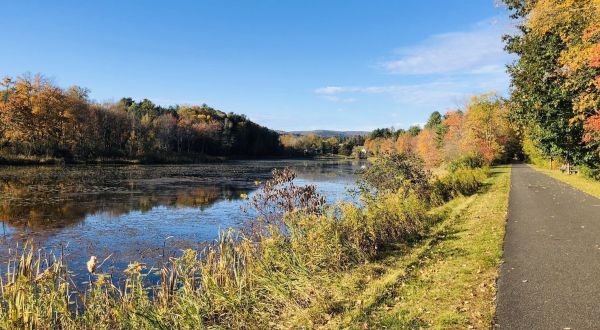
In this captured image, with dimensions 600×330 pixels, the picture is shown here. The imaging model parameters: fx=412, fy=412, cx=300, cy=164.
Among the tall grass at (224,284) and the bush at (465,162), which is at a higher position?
the bush at (465,162)

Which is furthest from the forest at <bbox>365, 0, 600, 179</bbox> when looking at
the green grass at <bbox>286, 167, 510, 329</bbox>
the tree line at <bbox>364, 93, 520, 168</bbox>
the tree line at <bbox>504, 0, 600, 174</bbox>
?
the tree line at <bbox>364, 93, 520, 168</bbox>

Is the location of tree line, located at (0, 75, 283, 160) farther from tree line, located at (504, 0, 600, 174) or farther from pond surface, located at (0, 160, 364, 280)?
tree line, located at (504, 0, 600, 174)

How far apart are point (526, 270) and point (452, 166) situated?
29.2m

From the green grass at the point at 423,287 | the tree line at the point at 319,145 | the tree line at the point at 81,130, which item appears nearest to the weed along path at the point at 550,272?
the green grass at the point at 423,287

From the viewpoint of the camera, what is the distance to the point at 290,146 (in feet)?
481

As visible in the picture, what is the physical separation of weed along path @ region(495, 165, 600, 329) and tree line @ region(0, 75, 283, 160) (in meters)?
62.9

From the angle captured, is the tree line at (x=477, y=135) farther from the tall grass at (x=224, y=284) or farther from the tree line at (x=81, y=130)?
the tree line at (x=81, y=130)

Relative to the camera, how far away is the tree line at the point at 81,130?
5697cm

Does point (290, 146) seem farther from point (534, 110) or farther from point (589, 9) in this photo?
point (589, 9)

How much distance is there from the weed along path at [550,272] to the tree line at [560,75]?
252 inches

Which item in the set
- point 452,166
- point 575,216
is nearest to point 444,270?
point 575,216

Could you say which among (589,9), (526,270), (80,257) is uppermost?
(589,9)

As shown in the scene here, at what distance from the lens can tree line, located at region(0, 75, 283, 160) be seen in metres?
57.0

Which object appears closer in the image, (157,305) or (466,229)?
(157,305)
